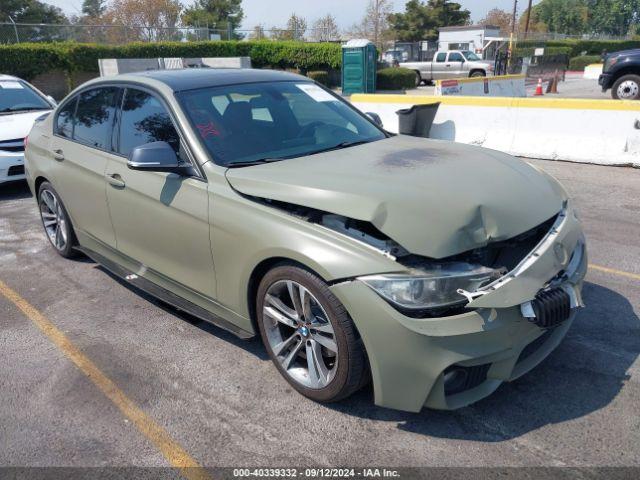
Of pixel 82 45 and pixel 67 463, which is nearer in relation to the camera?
pixel 67 463

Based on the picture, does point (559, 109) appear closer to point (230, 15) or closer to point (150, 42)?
point (150, 42)

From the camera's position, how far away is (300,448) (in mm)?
2736

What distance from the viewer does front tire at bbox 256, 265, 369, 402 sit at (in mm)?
2705

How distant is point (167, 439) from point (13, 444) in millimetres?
808

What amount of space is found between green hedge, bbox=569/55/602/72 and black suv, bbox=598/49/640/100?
31.9m

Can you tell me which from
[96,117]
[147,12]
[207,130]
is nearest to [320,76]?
[96,117]

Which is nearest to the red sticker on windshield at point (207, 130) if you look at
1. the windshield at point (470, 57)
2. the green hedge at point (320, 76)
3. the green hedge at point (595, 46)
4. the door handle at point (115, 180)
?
the door handle at point (115, 180)

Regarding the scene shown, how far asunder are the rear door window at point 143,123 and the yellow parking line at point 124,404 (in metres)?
1.43

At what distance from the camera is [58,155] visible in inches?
191

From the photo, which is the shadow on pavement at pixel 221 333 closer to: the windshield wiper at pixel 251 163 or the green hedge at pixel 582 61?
the windshield wiper at pixel 251 163

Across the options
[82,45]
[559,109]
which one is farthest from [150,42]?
[559,109]

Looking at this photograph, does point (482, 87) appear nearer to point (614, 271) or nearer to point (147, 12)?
point (614, 271)

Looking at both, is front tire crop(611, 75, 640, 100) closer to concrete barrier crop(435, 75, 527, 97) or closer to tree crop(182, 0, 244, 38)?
concrete barrier crop(435, 75, 527, 97)

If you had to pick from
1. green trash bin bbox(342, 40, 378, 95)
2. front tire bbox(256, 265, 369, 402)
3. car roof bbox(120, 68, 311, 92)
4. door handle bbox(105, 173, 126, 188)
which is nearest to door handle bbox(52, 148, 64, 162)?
car roof bbox(120, 68, 311, 92)
